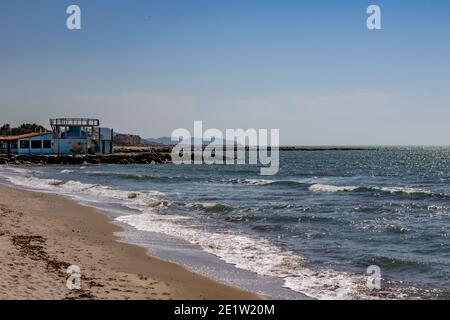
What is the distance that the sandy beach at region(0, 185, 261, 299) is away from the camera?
29.6ft

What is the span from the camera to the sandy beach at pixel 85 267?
356 inches

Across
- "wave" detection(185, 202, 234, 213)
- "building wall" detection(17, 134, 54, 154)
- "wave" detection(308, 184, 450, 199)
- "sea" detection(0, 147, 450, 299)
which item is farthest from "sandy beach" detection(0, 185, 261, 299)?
"building wall" detection(17, 134, 54, 154)

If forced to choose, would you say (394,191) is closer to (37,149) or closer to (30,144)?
(37,149)

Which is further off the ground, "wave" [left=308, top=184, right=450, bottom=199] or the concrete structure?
the concrete structure

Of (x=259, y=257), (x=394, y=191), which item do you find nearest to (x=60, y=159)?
(x=394, y=191)

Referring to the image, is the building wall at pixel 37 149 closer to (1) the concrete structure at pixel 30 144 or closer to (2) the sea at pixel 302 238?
(1) the concrete structure at pixel 30 144

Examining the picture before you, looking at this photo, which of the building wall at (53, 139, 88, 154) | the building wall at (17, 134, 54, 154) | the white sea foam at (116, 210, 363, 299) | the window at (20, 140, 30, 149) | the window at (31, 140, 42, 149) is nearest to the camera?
the white sea foam at (116, 210, 363, 299)

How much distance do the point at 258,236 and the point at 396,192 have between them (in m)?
18.7

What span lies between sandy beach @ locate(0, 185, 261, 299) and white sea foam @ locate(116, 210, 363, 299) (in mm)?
1542

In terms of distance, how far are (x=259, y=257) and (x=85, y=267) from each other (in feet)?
15.9

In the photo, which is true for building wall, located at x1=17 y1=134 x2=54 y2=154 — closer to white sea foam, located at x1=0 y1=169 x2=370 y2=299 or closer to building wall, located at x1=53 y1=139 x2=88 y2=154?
building wall, located at x1=53 y1=139 x2=88 y2=154

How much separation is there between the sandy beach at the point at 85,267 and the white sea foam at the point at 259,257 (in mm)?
1542

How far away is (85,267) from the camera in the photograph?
1131 centimetres
